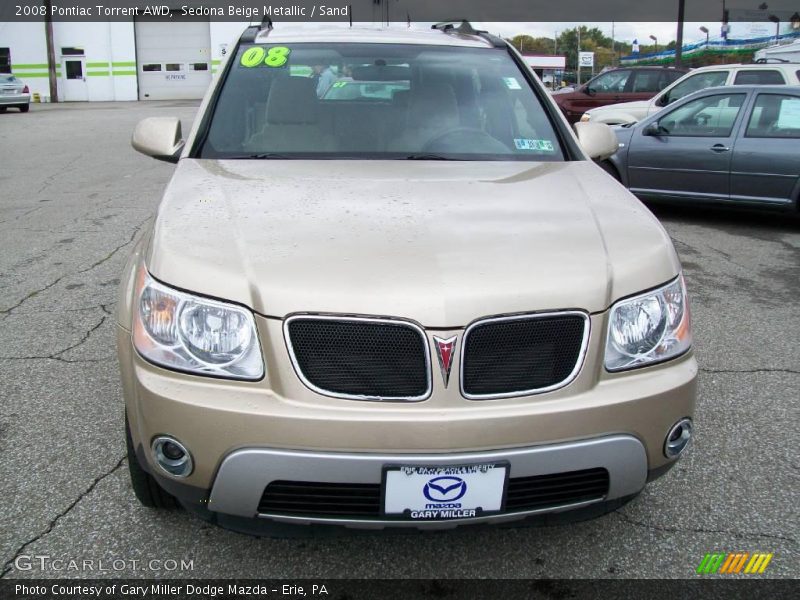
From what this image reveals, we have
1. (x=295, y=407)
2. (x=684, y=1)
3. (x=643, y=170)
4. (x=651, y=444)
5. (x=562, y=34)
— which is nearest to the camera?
(x=295, y=407)

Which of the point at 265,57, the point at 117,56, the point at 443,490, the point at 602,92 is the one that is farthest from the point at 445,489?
the point at 117,56

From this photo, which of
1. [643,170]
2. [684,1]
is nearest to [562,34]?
[684,1]

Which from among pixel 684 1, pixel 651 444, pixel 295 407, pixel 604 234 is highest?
pixel 684 1

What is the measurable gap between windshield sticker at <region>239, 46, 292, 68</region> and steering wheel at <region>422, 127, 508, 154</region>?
0.84 metres

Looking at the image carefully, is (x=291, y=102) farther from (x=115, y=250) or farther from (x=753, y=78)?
(x=753, y=78)

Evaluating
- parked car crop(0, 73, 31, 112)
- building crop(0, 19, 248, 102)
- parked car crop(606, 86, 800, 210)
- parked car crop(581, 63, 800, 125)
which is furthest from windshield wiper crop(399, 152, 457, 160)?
building crop(0, 19, 248, 102)

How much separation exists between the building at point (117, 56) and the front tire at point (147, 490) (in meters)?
44.4

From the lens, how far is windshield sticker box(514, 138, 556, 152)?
3.34 m

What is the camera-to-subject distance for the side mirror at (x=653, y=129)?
8.21 m

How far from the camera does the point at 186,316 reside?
2.10 metres

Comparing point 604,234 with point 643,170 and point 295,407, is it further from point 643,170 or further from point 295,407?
point 643,170

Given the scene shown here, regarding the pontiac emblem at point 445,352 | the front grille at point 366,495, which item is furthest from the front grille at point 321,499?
the pontiac emblem at point 445,352

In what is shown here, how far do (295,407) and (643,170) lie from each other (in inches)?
282

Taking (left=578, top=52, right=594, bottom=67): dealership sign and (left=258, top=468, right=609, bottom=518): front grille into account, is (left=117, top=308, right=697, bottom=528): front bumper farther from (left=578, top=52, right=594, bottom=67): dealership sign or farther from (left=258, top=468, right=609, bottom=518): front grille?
(left=578, top=52, right=594, bottom=67): dealership sign
